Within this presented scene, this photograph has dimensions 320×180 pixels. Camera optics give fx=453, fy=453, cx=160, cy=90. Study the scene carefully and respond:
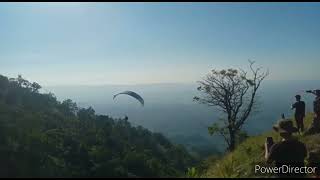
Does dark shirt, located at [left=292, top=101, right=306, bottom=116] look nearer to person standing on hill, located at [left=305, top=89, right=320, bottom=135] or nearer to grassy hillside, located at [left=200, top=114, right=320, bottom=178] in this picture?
person standing on hill, located at [left=305, top=89, right=320, bottom=135]

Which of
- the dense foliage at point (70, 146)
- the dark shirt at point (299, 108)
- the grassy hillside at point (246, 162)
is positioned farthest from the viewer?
the dense foliage at point (70, 146)

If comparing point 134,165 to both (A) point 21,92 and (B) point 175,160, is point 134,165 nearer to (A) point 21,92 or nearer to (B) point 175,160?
(B) point 175,160

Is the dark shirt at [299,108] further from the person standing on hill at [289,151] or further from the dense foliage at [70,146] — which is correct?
the dense foliage at [70,146]

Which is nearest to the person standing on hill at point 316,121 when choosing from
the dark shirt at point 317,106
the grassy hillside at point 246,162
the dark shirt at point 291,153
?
the dark shirt at point 317,106

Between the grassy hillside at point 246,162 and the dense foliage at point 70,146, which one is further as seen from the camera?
the dense foliage at point 70,146

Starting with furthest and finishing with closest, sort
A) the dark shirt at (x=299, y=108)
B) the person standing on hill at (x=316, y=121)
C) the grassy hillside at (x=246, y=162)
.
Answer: the dark shirt at (x=299, y=108)
the person standing on hill at (x=316, y=121)
the grassy hillside at (x=246, y=162)

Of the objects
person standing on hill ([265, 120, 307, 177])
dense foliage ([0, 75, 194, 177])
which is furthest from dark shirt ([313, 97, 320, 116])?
dense foliage ([0, 75, 194, 177])

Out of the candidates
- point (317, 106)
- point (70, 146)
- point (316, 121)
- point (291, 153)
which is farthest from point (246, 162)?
point (70, 146)

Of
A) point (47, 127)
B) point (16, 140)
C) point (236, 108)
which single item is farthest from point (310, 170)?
point (47, 127)
